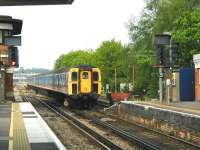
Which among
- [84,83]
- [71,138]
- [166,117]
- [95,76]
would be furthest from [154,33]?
[71,138]

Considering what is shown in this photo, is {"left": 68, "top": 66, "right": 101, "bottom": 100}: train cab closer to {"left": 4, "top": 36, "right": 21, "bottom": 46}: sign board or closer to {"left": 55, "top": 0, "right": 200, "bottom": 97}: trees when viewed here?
{"left": 55, "top": 0, "right": 200, "bottom": 97}: trees

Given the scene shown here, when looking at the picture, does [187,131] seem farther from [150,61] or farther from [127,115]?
[150,61]

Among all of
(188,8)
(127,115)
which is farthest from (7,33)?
(188,8)

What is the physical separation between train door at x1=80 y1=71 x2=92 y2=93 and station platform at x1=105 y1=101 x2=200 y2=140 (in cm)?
544

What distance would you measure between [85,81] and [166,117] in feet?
54.3

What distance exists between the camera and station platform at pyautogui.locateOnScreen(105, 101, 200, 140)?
21.4m

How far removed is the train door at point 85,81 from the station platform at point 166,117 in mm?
5436

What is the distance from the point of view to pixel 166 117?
81.4 ft

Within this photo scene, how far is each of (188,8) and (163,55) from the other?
90.5 ft

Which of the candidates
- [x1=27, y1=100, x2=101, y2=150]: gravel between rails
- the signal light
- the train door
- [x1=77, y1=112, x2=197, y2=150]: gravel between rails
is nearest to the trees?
the train door

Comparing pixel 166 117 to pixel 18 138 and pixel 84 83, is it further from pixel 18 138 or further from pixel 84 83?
pixel 84 83

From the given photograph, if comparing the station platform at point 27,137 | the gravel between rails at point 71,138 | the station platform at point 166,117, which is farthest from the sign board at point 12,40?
the station platform at point 166,117

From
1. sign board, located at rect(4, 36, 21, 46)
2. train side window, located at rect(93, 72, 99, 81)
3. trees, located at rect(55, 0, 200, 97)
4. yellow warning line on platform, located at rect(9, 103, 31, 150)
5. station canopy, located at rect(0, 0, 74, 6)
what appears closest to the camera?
station canopy, located at rect(0, 0, 74, 6)

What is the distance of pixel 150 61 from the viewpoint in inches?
2311
